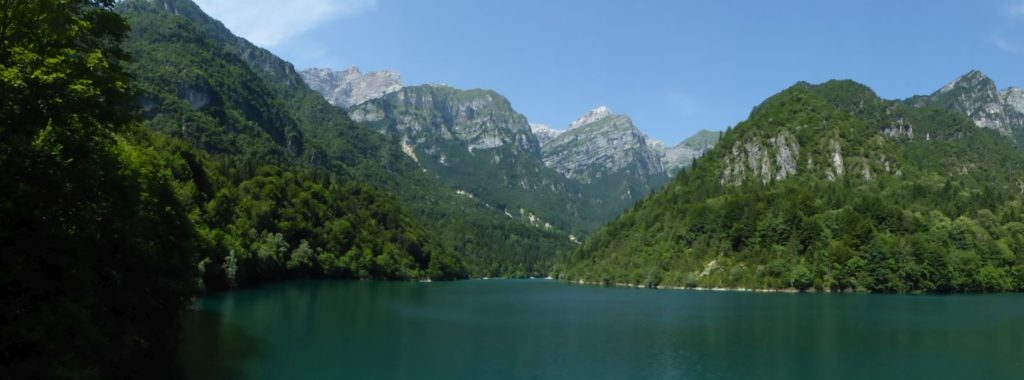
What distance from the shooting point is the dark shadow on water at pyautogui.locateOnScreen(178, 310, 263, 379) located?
3684 centimetres

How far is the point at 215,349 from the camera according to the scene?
44219 millimetres

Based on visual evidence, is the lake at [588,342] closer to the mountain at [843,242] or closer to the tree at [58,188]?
the tree at [58,188]

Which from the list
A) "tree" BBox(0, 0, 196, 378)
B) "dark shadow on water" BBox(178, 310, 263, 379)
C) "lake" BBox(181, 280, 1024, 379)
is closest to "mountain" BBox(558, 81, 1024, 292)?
"lake" BBox(181, 280, 1024, 379)

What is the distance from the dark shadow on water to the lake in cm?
10

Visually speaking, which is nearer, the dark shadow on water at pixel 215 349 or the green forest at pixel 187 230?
the green forest at pixel 187 230

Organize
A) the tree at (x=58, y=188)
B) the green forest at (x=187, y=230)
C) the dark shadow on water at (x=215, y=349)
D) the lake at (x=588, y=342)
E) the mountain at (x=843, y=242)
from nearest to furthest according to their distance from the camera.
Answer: the tree at (x=58, y=188) < the green forest at (x=187, y=230) < the dark shadow on water at (x=215, y=349) < the lake at (x=588, y=342) < the mountain at (x=843, y=242)

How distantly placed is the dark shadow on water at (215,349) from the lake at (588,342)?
99 millimetres

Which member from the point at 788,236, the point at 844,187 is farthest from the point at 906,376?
the point at 844,187

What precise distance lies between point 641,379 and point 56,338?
30.4 metres

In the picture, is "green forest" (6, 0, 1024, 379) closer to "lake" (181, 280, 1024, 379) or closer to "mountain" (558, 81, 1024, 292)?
"mountain" (558, 81, 1024, 292)

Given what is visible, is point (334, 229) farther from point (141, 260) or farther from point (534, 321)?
point (141, 260)

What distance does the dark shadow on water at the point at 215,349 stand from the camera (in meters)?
36.8

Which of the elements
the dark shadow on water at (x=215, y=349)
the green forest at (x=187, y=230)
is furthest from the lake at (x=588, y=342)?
the green forest at (x=187, y=230)

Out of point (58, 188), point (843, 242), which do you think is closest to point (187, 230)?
point (58, 188)
